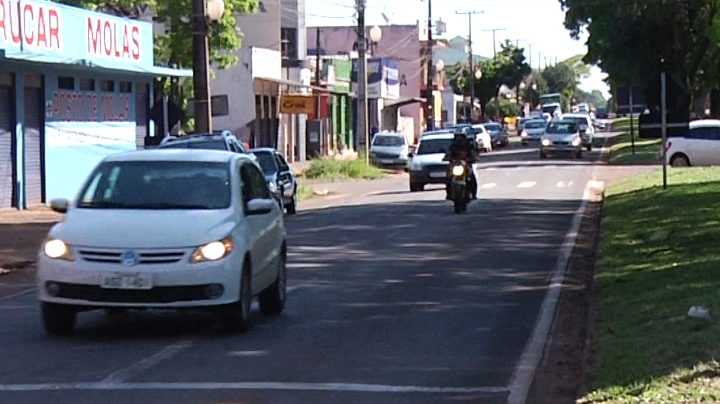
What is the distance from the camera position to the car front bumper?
11547 millimetres

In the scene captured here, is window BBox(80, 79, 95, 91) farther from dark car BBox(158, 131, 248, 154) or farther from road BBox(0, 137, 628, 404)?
road BBox(0, 137, 628, 404)

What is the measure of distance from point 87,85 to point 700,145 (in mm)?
19399

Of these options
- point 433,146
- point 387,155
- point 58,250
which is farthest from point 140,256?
point 387,155

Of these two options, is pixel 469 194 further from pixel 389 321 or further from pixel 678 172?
pixel 389 321

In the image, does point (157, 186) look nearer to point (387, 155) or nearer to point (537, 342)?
point (537, 342)

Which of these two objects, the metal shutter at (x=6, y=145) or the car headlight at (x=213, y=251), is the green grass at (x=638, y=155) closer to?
the metal shutter at (x=6, y=145)

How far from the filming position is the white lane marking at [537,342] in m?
9.88

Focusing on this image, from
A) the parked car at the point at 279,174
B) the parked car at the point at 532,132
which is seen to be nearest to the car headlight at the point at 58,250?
the parked car at the point at 279,174

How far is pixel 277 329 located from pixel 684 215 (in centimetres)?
1145

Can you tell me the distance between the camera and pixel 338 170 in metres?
48.8

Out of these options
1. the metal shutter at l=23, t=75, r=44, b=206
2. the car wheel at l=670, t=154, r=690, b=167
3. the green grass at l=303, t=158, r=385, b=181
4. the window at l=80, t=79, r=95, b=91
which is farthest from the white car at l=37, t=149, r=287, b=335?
the green grass at l=303, t=158, r=385, b=181

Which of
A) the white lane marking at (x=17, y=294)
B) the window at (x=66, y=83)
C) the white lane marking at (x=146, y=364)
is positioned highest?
the window at (x=66, y=83)

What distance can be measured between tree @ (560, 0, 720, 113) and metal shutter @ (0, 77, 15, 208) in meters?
29.0

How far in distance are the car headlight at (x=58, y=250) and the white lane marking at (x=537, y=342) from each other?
389cm
